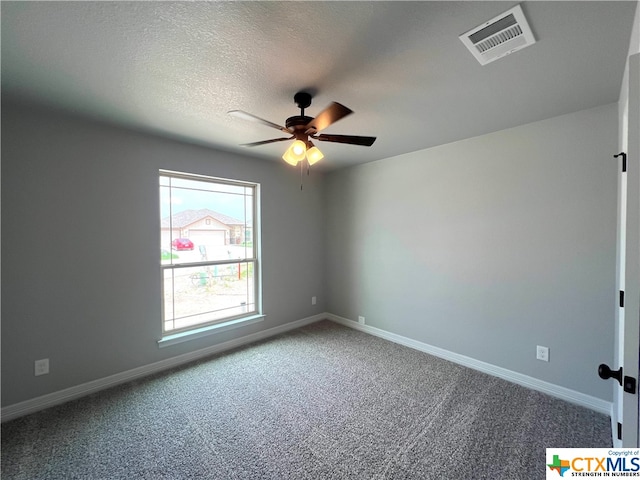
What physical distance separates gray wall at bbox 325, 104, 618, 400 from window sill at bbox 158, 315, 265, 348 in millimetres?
1663

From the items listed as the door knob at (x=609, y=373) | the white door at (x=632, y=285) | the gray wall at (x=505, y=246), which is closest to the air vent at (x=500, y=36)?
the white door at (x=632, y=285)

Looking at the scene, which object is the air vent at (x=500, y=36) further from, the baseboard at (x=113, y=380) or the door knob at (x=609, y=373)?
the baseboard at (x=113, y=380)

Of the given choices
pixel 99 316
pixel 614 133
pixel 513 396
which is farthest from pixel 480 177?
pixel 99 316

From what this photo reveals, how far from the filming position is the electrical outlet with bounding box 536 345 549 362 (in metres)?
2.46

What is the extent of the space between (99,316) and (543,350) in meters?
4.10

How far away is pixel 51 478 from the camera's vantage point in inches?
63.9

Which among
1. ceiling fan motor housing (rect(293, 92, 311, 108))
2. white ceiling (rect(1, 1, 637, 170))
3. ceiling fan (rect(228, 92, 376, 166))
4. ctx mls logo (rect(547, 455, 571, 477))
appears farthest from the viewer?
ceiling fan motor housing (rect(293, 92, 311, 108))

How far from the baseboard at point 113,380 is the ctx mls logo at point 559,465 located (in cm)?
302

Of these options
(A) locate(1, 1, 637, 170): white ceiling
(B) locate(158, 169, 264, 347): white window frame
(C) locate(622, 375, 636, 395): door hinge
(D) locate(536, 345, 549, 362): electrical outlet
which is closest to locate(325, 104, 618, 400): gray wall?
(D) locate(536, 345, 549, 362): electrical outlet

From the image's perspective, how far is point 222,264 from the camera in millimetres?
3479

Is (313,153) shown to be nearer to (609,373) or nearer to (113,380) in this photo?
(609,373)

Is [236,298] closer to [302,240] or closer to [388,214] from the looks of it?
[302,240]

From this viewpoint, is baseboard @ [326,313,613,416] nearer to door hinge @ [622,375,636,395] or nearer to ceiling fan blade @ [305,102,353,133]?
door hinge @ [622,375,636,395]

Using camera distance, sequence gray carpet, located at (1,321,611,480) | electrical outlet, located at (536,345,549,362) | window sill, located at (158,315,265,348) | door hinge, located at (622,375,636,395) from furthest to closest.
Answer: window sill, located at (158,315,265,348) → electrical outlet, located at (536,345,549,362) → gray carpet, located at (1,321,611,480) → door hinge, located at (622,375,636,395)
